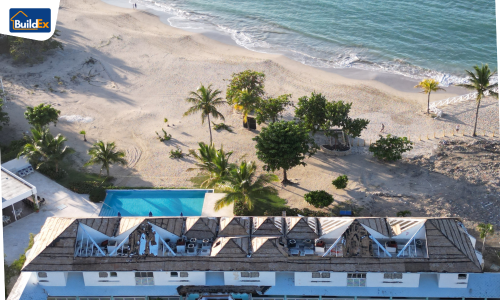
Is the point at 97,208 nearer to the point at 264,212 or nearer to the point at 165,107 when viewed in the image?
the point at 264,212

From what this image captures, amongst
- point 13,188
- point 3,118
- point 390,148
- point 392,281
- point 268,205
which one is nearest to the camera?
point 392,281

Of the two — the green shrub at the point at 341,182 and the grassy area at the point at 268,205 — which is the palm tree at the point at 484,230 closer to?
the green shrub at the point at 341,182

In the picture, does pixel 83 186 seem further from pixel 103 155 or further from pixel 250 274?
pixel 250 274

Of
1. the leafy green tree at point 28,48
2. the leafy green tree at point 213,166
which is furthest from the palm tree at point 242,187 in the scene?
the leafy green tree at point 28,48

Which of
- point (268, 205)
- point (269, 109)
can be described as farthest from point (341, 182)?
point (269, 109)

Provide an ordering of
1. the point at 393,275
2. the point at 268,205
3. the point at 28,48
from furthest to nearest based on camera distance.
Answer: the point at 28,48 < the point at 268,205 < the point at 393,275

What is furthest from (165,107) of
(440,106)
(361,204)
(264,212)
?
(440,106)

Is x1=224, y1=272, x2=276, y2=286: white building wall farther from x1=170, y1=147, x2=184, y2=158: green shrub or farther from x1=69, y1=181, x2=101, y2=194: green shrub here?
x1=170, y1=147, x2=184, y2=158: green shrub
